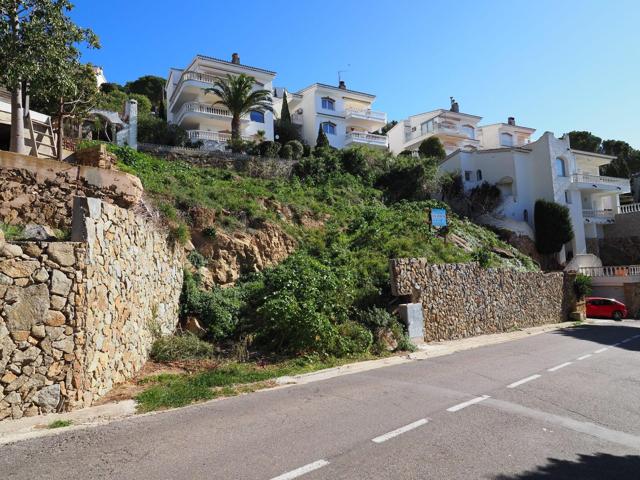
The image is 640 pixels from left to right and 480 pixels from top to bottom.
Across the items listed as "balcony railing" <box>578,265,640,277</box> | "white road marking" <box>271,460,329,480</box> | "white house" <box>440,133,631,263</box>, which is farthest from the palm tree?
"white road marking" <box>271,460,329,480</box>

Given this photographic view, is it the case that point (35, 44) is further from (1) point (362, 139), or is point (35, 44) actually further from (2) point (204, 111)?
(1) point (362, 139)

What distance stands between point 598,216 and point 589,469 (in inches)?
1711

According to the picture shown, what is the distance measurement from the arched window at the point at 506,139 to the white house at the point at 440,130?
4185 millimetres

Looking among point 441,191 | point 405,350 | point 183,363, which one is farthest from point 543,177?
point 183,363

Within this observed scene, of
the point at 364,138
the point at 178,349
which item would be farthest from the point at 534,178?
the point at 178,349

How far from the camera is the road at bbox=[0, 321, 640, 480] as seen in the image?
482 centimetres

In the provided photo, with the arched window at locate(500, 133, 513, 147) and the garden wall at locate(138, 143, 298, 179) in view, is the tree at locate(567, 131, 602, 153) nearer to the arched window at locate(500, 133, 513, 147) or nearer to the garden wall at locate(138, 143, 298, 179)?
the arched window at locate(500, 133, 513, 147)

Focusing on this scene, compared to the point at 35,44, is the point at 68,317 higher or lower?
lower

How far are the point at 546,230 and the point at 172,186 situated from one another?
28933 millimetres

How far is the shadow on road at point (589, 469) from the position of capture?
466 centimetres

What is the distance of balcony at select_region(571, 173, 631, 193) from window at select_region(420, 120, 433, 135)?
52.4ft

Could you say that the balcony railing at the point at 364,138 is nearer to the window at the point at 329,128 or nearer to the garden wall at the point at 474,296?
the window at the point at 329,128

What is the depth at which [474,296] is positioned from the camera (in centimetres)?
1825

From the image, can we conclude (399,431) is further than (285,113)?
No
